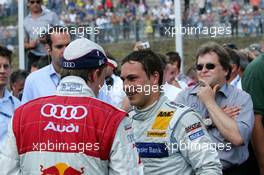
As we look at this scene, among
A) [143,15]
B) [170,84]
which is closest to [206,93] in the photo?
[170,84]

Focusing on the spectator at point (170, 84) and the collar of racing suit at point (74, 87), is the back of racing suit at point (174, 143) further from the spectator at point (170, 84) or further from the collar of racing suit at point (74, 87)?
the spectator at point (170, 84)

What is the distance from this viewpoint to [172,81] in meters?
8.98

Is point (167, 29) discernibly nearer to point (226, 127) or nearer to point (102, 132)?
point (226, 127)

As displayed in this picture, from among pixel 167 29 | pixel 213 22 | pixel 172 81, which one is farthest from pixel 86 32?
pixel 213 22

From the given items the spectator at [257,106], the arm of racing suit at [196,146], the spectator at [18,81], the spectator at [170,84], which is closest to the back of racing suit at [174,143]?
the arm of racing suit at [196,146]

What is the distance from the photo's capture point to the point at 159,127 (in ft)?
15.2

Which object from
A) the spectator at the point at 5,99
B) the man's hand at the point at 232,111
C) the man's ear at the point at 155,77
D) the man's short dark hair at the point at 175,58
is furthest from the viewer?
the man's short dark hair at the point at 175,58

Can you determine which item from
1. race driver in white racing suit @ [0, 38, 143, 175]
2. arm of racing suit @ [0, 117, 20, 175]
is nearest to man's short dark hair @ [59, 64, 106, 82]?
race driver in white racing suit @ [0, 38, 143, 175]

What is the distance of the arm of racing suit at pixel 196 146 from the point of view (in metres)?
4.44

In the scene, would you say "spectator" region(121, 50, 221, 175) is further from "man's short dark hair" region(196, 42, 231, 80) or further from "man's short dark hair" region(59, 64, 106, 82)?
"man's short dark hair" region(196, 42, 231, 80)

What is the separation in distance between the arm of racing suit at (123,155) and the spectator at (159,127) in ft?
1.95

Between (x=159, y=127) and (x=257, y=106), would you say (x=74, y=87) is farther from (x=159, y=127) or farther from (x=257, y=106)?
(x=257, y=106)

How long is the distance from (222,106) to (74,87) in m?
1.85

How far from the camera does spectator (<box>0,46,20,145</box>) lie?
614cm
